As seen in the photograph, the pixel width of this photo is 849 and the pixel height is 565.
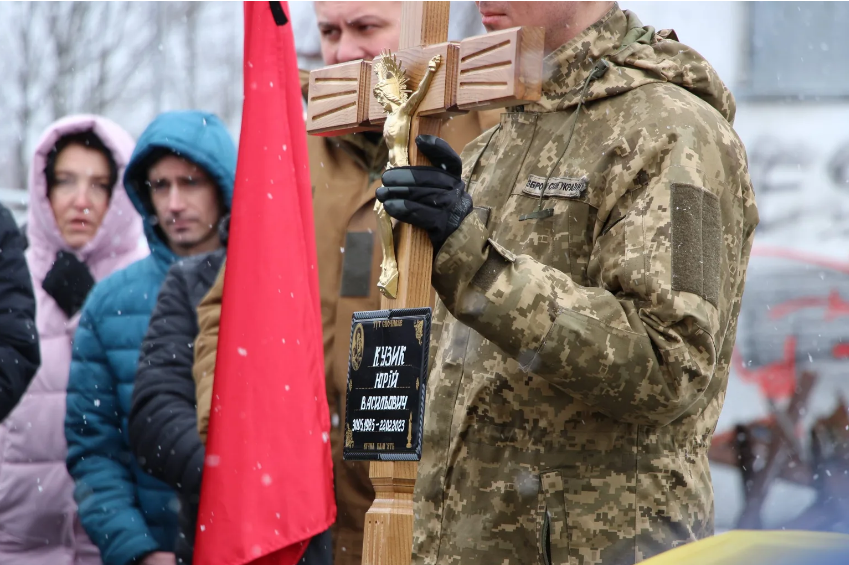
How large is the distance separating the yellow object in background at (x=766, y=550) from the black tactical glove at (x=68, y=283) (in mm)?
4167

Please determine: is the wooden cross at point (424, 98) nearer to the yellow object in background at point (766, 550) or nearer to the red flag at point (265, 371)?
the red flag at point (265, 371)

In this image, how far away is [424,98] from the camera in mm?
2371

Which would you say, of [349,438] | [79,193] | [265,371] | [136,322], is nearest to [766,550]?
[349,438]

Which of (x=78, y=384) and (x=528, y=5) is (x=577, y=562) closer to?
(x=528, y=5)

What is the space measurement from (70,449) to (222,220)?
Answer: 41.9 inches

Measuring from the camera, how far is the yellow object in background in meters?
1.28

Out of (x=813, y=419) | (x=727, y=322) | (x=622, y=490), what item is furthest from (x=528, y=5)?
(x=813, y=419)

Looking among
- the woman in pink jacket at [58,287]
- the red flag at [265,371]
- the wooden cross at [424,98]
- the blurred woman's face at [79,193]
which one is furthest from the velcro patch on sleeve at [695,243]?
the blurred woman's face at [79,193]

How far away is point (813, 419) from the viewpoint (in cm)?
599

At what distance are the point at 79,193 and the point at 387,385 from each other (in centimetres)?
A: 356

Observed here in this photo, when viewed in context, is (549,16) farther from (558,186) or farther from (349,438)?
(349,438)

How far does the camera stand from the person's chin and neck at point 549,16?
8.28ft

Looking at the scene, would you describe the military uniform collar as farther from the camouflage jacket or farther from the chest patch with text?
the chest patch with text

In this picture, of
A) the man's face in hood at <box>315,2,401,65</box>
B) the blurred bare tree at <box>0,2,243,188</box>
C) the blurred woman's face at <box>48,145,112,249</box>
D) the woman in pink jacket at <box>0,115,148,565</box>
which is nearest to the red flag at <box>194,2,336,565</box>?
the man's face in hood at <box>315,2,401,65</box>
